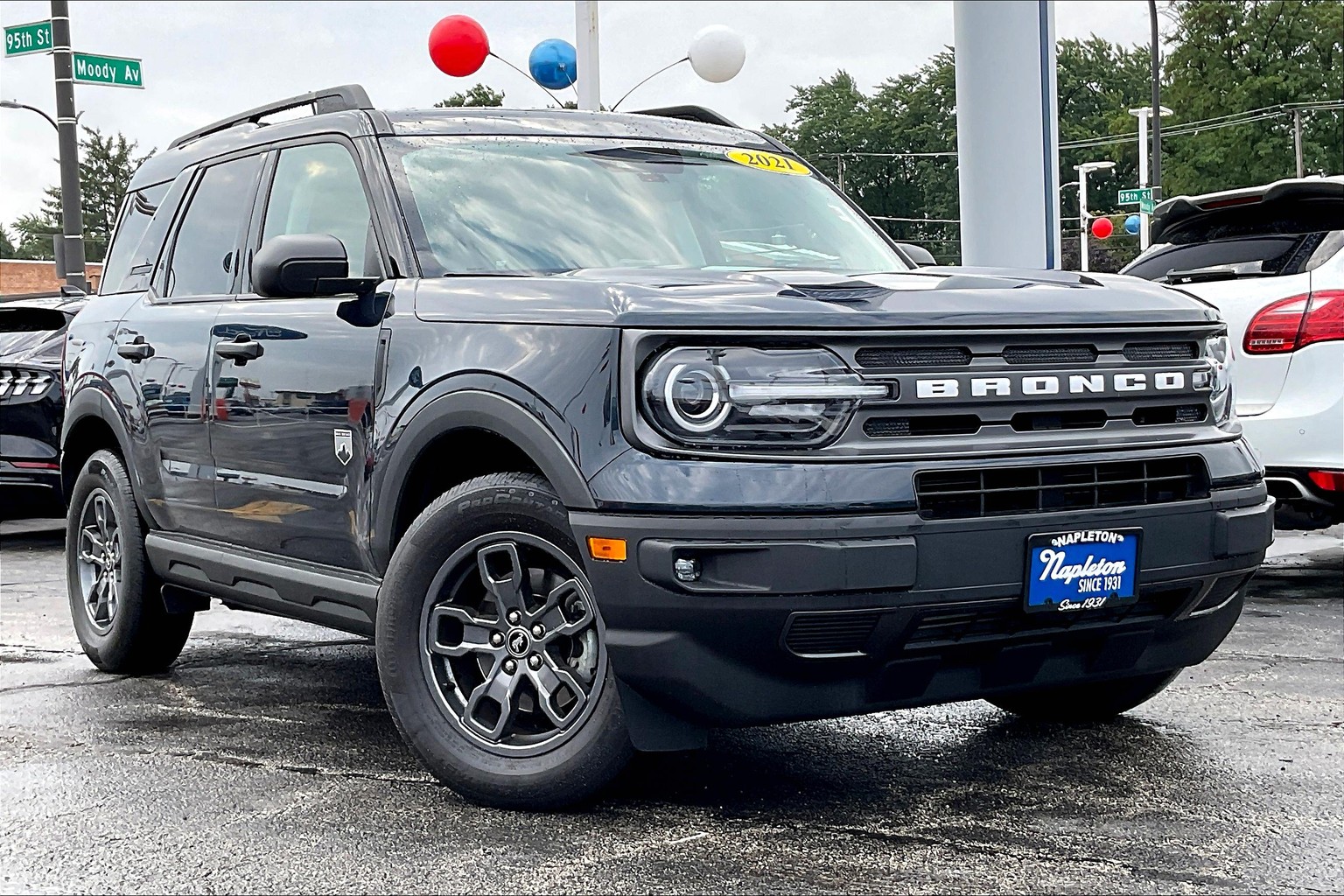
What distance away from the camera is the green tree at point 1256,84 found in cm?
6353

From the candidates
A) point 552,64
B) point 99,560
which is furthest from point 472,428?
point 552,64

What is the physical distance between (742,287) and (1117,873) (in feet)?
5.05

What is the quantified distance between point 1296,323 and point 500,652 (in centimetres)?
418

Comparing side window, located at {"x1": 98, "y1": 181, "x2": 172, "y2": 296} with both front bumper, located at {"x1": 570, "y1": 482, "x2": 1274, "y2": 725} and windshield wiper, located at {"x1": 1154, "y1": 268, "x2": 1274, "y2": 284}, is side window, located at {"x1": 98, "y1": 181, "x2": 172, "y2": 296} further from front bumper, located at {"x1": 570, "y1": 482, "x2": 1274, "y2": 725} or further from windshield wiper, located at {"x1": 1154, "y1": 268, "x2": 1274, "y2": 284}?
windshield wiper, located at {"x1": 1154, "y1": 268, "x2": 1274, "y2": 284}

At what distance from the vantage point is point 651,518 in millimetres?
3605

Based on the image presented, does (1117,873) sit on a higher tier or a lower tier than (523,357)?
lower

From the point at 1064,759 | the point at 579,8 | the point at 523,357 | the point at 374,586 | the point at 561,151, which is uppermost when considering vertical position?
the point at 579,8

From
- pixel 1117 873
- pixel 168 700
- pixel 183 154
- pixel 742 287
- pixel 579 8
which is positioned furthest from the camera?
pixel 579 8

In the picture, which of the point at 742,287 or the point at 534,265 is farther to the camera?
the point at 534,265

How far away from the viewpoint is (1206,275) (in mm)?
7355

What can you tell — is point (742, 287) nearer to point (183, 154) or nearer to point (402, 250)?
point (402, 250)

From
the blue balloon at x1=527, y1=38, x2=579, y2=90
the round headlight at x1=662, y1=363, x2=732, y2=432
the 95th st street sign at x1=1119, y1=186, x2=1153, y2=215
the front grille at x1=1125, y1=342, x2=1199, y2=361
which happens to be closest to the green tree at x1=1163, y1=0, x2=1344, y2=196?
the 95th st street sign at x1=1119, y1=186, x2=1153, y2=215

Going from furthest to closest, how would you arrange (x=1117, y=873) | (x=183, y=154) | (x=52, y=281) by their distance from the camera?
(x=52, y=281) < (x=183, y=154) < (x=1117, y=873)

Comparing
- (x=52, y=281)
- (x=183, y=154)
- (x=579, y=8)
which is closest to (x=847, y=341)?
(x=183, y=154)
